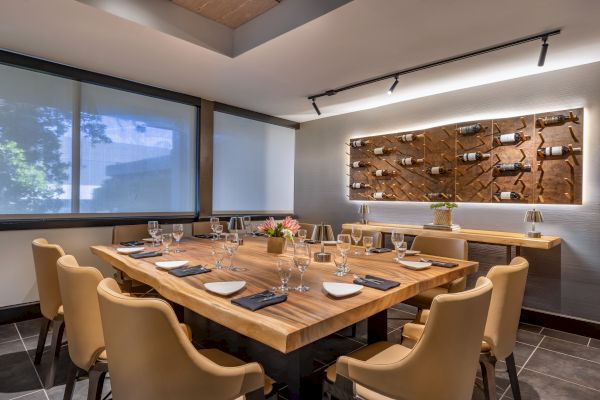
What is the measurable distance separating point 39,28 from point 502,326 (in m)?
3.65

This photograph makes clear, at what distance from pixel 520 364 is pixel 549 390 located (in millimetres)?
337

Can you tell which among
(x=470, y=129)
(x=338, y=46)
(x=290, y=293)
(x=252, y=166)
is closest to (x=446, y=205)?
(x=470, y=129)

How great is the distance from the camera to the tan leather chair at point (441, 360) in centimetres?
105

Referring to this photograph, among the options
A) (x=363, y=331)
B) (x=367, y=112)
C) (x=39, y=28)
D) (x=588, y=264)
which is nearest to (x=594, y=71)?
(x=588, y=264)

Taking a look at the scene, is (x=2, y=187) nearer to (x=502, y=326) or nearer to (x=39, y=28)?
(x=39, y=28)

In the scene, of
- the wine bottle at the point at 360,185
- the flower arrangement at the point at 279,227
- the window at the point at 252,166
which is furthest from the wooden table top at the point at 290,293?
the window at the point at 252,166

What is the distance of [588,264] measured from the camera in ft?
9.78

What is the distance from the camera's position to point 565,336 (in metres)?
2.97

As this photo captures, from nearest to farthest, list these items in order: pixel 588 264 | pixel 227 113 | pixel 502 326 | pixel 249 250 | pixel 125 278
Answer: pixel 502 326
pixel 249 250
pixel 125 278
pixel 588 264
pixel 227 113

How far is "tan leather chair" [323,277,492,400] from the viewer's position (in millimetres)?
1047

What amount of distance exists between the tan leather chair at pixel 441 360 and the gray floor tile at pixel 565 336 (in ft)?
8.30

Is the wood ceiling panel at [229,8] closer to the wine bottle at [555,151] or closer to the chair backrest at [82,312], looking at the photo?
the chair backrest at [82,312]

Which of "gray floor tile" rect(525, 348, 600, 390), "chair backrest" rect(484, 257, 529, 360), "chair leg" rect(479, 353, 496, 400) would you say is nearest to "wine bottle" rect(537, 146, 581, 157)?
"gray floor tile" rect(525, 348, 600, 390)

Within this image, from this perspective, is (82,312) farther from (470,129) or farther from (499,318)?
(470,129)
